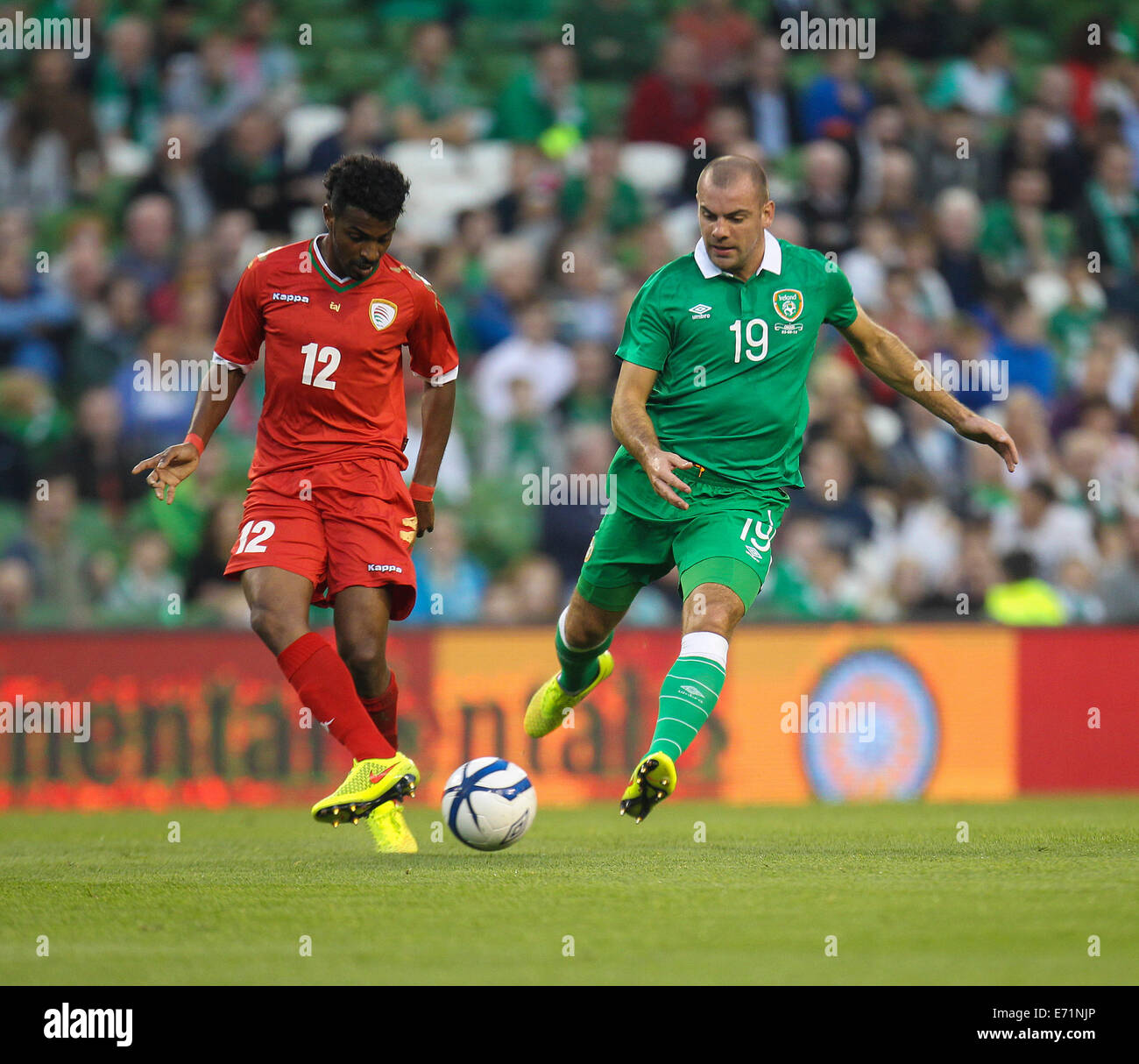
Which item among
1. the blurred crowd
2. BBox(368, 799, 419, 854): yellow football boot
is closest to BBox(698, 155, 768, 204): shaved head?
BBox(368, 799, 419, 854): yellow football boot

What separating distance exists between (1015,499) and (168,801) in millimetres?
6045

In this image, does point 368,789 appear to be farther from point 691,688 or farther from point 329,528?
point 691,688

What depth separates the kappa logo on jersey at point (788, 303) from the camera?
269 inches

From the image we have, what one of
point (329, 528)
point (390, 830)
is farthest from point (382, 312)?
point (390, 830)

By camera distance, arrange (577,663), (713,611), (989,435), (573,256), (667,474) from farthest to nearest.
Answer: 1. (573,256)
2. (577,663)
3. (989,435)
4. (713,611)
5. (667,474)

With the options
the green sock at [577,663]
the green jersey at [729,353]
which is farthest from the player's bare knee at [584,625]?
the green jersey at [729,353]

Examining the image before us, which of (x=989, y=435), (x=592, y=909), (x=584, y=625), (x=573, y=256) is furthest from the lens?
(x=573, y=256)

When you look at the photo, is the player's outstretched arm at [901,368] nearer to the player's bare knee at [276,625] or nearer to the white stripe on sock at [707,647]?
the white stripe on sock at [707,647]

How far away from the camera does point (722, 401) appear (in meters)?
6.82

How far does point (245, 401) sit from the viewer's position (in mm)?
12500

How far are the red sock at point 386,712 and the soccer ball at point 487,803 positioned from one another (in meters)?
0.49

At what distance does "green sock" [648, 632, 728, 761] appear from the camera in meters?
6.19

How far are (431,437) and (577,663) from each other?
1.16 metres

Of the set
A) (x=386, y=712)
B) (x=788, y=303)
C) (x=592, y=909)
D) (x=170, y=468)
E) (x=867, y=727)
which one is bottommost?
(x=592, y=909)
